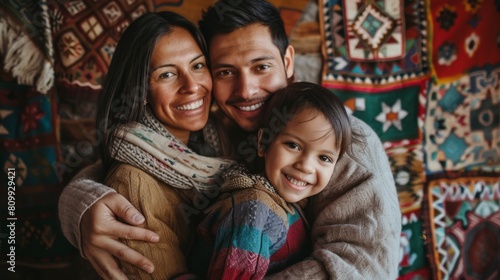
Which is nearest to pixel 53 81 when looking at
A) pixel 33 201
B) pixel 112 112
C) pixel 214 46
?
pixel 33 201

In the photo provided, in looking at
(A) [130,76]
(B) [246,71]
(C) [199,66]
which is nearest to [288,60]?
(B) [246,71]

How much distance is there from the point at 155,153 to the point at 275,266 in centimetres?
45

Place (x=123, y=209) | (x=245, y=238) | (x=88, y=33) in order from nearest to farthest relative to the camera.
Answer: (x=245, y=238), (x=123, y=209), (x=88, y=33)

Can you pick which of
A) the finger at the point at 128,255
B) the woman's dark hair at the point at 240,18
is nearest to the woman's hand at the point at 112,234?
the finger at the point at 128,255

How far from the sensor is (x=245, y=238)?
0.98 metres

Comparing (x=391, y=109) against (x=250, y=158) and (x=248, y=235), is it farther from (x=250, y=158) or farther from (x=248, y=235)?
(x=248, y=235)

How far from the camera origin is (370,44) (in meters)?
1.97

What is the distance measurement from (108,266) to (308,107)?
0.68 m

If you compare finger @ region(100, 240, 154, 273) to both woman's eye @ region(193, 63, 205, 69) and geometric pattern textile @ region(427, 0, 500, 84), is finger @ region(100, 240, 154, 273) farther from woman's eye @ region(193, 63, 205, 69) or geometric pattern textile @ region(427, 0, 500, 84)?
geometric pattern textile @ region(427, 0, 500, 84)

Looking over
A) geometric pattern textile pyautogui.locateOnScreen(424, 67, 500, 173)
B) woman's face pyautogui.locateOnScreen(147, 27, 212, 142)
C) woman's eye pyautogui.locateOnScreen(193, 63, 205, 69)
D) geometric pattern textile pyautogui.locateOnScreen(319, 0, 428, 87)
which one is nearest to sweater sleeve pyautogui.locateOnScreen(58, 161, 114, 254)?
woman's face pyautogui.locateOnScreen(147, 27, 212, 142)

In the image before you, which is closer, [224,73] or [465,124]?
[224,73]

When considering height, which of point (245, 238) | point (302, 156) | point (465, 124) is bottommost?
point (465, 124)

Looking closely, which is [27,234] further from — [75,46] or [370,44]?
[370,44]

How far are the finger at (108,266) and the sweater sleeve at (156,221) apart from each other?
0.02 metres
